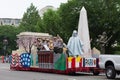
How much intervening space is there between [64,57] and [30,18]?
81.2 m

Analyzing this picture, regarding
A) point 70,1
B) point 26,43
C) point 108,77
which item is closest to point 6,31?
point 70,1

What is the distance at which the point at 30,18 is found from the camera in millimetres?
104438

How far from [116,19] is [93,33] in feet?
12.6

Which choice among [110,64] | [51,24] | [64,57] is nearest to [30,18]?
[51,24]

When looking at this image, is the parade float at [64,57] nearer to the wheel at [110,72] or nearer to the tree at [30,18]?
the wheel at [110,72]

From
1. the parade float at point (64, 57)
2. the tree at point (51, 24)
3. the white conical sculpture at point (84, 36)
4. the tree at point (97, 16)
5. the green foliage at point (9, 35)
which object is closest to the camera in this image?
the parade float at point (64, 57)

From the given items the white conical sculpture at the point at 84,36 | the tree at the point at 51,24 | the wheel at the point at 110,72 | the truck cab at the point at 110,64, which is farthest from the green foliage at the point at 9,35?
the wheel at the point at 110,72

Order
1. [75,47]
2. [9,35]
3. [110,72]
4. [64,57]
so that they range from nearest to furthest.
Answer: [110,72] < [64,57] < [75,47] < [9,35]

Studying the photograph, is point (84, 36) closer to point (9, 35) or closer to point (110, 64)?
point (110, 64)

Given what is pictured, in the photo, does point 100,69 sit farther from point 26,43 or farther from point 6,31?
point 6,31

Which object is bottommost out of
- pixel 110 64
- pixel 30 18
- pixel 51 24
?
pixel 110 64

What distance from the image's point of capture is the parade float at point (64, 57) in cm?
2353

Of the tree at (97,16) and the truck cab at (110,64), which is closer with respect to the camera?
the truck cab at (110,64)

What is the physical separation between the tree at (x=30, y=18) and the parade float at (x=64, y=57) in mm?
71766
